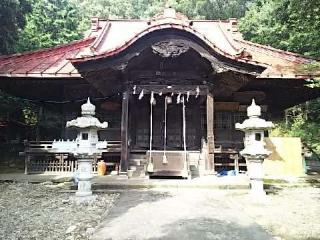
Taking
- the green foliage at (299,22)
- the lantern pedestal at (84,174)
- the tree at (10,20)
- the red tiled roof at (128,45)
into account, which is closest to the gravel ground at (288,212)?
the lantern pedestal at (84,174)

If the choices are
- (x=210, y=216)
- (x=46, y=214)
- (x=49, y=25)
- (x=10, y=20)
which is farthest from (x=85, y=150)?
(x=49, y=25)

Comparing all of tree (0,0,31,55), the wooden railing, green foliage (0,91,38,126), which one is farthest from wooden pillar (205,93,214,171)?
green foliage (0,91,38,126)

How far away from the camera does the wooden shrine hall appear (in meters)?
9.34

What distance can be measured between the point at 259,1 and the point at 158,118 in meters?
18.0

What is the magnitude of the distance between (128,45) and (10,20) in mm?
6845

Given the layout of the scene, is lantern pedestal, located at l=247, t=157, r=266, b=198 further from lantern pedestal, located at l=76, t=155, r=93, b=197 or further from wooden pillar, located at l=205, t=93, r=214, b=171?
lantern pedestal, located at l=76, t=155, r=93, b=197

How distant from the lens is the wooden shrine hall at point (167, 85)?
9.34 metres

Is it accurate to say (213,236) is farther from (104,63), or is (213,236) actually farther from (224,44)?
(224,44)

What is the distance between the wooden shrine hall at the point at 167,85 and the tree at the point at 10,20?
4.06 feet

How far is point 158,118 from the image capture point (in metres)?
12.5

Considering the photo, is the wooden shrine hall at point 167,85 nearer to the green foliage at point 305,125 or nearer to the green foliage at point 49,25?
the green foliage at point 305,125

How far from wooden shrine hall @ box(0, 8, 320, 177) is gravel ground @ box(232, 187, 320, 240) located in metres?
2.76

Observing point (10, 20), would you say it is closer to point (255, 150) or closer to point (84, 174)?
point (84, 174)

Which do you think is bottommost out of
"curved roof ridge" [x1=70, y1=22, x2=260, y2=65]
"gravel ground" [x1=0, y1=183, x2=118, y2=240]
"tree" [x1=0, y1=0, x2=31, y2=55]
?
"gravel ground" [x1=0, y1=183, x2=118, y2=240]
